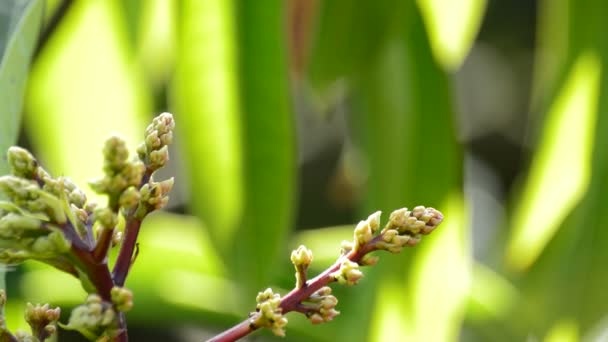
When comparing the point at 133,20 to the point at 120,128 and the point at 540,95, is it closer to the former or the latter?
the point at 120,128

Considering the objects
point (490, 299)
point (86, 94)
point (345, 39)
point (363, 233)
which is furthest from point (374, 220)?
point (490, 299)

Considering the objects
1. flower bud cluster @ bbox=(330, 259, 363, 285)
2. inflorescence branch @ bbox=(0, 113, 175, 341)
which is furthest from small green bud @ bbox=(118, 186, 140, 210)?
flower bud cluster @ bbox=(330, 259, 363, 285)

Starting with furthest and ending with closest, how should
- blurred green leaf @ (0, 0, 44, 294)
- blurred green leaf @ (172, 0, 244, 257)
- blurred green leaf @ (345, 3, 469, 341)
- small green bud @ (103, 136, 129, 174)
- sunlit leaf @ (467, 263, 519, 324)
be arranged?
1. sunlit leaf @ (467, 263, 519, 324)
2. blurred green leaf @ (345, 3, 469, 341)
3. blurred green leaf @ (172, 0, 244, 257)
4. blurred green leaf @ (0, 0, 44, 294)
5. small green bud @ (103, 136, 129, 174)

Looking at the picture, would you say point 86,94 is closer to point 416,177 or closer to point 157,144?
point 416,177

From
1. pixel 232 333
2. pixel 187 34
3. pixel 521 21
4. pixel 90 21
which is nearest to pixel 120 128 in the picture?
pixel 90 21

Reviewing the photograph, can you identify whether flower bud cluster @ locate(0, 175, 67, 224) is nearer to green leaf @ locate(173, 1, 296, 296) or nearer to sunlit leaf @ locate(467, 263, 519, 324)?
green leaf @ locate(173, 1, 296, 296)

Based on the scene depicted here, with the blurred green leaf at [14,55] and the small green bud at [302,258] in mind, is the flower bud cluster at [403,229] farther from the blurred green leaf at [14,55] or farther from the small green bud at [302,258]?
the blurred green leaf at [14,55]

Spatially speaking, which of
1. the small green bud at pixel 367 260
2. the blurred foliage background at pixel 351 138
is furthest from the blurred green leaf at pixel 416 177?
the small green bud at pixel 367 260
